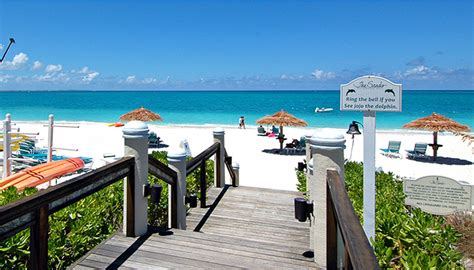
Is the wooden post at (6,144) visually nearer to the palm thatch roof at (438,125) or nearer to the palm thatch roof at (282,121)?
the palm thatch roof at (282,121)

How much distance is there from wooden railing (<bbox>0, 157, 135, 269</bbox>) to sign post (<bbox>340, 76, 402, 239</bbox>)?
2.39 metres

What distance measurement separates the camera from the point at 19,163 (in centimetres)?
1148

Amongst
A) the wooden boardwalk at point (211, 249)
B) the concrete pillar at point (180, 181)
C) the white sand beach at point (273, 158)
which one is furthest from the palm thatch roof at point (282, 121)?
the concrete pillar at point (180, 181)

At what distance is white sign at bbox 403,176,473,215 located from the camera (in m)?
5.04

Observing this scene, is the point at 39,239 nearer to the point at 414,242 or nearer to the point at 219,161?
the point at 414,242

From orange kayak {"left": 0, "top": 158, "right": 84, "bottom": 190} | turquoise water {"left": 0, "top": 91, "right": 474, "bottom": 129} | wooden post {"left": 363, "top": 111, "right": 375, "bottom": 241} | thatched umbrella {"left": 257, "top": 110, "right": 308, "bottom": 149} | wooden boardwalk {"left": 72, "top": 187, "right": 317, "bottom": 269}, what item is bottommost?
wooden boardwalk {"left": 72, "top": 187, "right": 317, "bottom": 269}

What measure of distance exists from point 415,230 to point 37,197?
3.00m

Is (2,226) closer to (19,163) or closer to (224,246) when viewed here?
(224,246)

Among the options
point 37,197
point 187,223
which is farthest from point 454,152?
point 37,197

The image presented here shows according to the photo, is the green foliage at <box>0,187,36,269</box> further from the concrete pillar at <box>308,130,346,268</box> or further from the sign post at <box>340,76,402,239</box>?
the sign post at <box>340,76,402,239</box>

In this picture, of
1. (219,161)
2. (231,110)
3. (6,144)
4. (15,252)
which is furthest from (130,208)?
(231,110)

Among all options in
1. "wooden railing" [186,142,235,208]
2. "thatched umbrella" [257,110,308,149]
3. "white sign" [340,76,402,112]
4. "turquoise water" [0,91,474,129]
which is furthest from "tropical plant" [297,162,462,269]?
"turquoise water" [0,91,474,129]

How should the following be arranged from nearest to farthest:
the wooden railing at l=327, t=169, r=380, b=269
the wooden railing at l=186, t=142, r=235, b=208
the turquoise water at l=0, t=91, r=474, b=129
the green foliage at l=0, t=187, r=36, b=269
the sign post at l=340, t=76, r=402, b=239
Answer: the wooden railing at l=327, t=169, r=380, b=269 → the green foliage at l=0, t=187, r=36, b=269 → the sign post at l=340, t=76, r=402, b=239 → the wooden railing at l=186, t=142, r=235, b=208 → the turquoise water at l=0, t=91, r=474, b=129

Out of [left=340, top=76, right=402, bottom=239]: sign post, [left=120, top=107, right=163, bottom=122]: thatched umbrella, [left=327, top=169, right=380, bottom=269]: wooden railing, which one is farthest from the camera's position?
[left=120, top=107, right=163, bottom=122]: thatched umbrella
